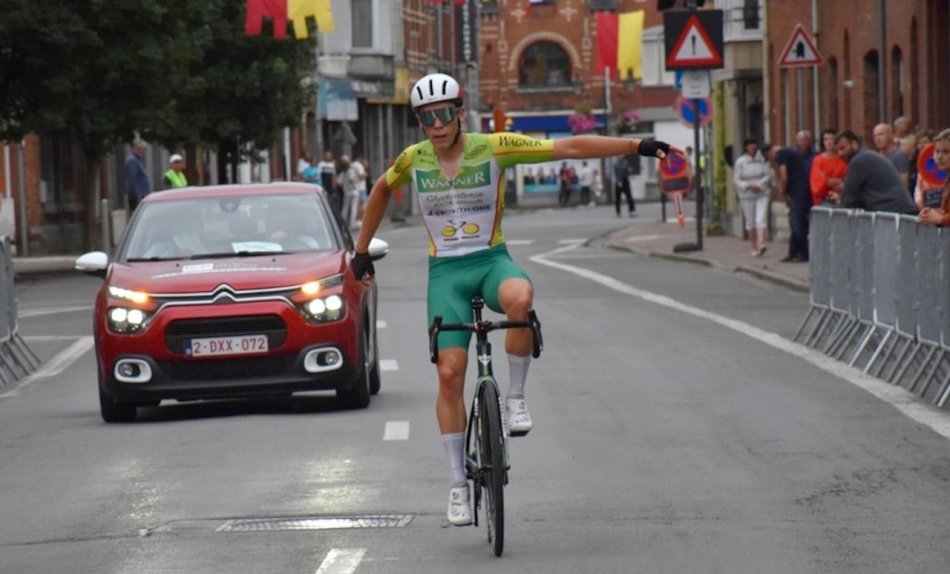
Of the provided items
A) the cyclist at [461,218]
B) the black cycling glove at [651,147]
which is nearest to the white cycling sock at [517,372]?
the cyclist at [461,218]

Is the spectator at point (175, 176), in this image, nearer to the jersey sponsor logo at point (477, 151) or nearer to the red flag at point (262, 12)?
the red flag at point (262, 12)

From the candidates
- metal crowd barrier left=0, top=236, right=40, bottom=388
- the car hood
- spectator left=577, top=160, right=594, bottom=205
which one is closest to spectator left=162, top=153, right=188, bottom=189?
metal crowd barrier left=0, top=236, right=40, bottom=388

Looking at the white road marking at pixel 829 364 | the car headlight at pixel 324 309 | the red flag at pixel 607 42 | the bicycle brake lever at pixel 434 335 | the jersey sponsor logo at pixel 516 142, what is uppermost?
the red flag at pixel 607 42

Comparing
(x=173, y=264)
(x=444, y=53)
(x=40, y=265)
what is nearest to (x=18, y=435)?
(x=173, y=264)

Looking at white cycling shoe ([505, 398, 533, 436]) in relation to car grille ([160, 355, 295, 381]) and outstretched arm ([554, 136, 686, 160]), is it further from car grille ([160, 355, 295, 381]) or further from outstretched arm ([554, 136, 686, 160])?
car grille ([160, 355, 295, 381])

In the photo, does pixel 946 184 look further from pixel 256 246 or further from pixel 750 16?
pixel 750 16

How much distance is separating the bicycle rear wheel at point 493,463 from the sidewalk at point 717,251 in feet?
62.4

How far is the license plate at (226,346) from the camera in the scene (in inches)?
590

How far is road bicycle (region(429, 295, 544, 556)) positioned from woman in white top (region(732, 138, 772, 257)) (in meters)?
27.7

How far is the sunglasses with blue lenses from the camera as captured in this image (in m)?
9.95

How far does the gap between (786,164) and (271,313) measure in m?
20.4

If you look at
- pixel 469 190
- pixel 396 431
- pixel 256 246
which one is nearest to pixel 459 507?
pixel 469 190

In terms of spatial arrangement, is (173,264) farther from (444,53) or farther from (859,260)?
(444,53)

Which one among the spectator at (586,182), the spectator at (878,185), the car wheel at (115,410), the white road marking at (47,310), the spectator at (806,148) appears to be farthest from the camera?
the spectator at (586,182)
